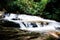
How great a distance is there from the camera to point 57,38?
7.10 metres

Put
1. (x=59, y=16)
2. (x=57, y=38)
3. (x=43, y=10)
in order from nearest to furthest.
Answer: (x=57, y=38), (x=59, y=16), (x=43, y=10)

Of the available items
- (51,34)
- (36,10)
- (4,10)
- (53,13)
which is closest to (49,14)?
(53,13)

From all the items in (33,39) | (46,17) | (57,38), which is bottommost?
(46,17)

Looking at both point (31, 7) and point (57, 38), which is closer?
point (57, 38)

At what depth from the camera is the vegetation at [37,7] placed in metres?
19.2

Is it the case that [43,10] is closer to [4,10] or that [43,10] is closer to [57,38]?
[4,10]

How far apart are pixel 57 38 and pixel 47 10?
13128mm

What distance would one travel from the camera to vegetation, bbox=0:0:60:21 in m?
19.2

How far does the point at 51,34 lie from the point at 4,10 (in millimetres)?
13928

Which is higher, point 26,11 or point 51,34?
point 51,34

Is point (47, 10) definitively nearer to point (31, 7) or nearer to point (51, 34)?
point (31, 7)

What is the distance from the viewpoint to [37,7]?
21.3m

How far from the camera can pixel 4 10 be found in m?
20.6

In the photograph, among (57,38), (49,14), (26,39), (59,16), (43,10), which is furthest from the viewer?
(43,10)
